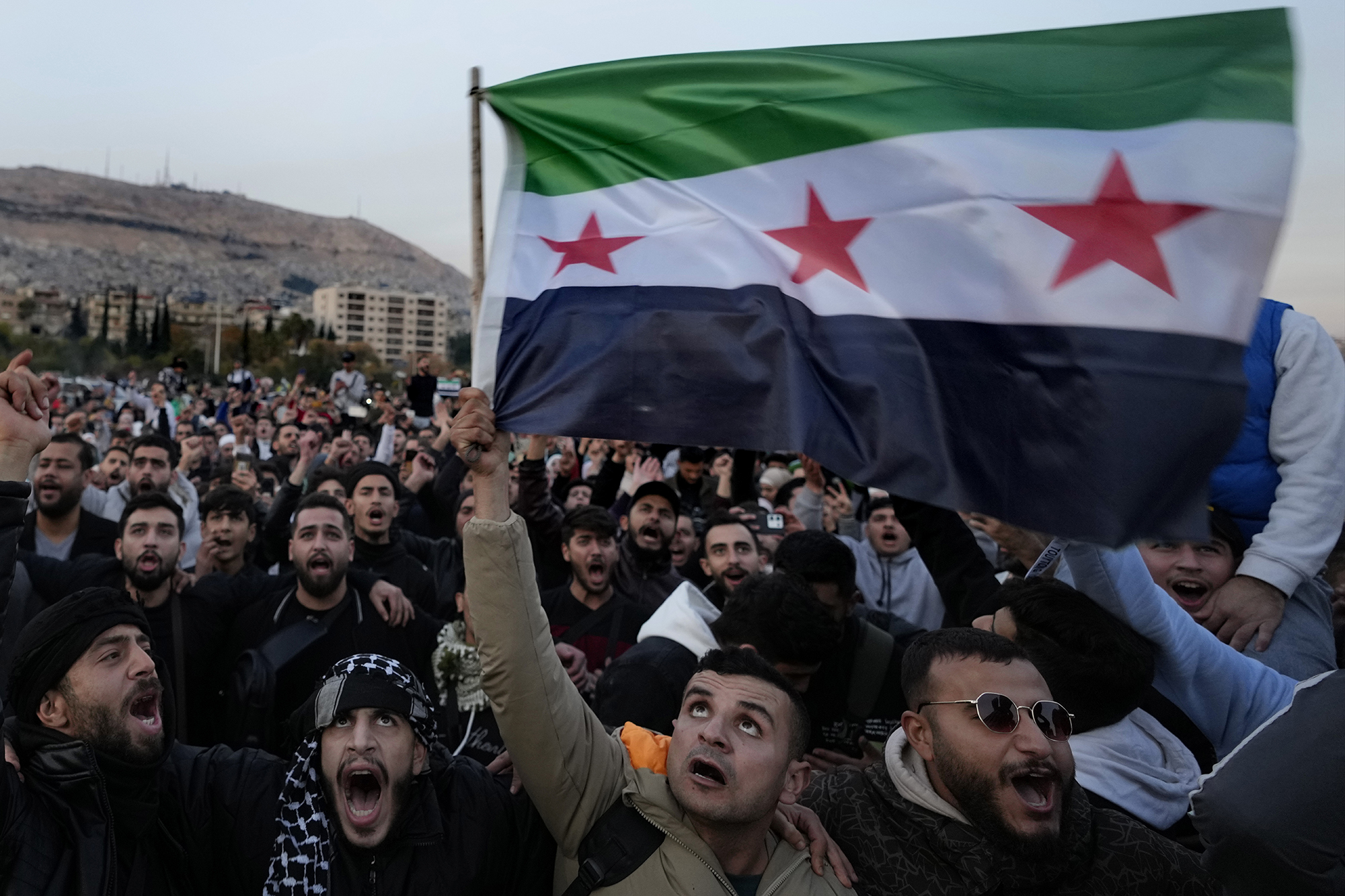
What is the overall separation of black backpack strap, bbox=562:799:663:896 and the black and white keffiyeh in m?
0.68

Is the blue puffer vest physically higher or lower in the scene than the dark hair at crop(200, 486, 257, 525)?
higher

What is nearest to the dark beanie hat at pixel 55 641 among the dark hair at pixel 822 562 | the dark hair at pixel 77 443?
the dark hair at pixel 822 562

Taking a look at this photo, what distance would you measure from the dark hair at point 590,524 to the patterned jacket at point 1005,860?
105 inches

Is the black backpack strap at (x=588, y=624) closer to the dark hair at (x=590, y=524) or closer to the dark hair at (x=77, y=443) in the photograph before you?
the dark hair at (x=590, y=524)

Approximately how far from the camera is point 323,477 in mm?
6672

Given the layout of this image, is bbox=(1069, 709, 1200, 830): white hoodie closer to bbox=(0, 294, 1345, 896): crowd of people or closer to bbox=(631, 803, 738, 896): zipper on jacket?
bbox=(0, 294, 1345, 896): crowd of people

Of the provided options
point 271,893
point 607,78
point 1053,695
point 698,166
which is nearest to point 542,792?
point 271,893

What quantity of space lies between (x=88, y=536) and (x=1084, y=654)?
5.73m

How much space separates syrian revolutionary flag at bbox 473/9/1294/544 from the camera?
2600 millimetres

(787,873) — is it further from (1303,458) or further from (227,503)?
(227,503)

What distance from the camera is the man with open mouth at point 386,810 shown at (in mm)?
2795

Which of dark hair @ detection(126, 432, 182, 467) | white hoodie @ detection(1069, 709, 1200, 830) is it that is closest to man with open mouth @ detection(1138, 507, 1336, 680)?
white hoodie @ detection(1069, 709, 1200, 830)

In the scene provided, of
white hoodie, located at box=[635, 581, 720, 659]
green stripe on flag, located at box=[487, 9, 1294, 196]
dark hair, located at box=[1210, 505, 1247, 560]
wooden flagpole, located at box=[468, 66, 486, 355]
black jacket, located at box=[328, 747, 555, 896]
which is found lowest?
black jacket, located at box=[328, 747, 555, 896]

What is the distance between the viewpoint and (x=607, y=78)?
3.33 meters
